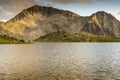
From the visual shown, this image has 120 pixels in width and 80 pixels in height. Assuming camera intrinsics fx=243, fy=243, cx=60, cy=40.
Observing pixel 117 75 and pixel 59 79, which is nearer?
pixel 59 79

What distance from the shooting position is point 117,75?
69.8m

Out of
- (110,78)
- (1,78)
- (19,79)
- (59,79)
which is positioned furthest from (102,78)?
(1,78)

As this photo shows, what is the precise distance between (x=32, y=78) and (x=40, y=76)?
12.7 feet

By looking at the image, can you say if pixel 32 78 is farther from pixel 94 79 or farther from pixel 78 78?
pixel 94 79

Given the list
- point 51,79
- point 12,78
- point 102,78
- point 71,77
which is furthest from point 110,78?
point 12,78

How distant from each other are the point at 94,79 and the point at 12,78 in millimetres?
21930

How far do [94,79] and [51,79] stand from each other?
37.2 ft

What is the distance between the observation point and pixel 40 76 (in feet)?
227

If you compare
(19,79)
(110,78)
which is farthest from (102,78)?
(19,79)

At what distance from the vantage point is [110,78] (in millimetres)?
65438

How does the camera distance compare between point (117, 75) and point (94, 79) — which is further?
point (117, 75)

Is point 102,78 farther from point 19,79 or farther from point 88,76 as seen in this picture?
point 19,79

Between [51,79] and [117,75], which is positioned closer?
[51,79]

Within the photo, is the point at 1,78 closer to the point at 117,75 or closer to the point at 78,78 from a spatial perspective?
the point at 78,78
